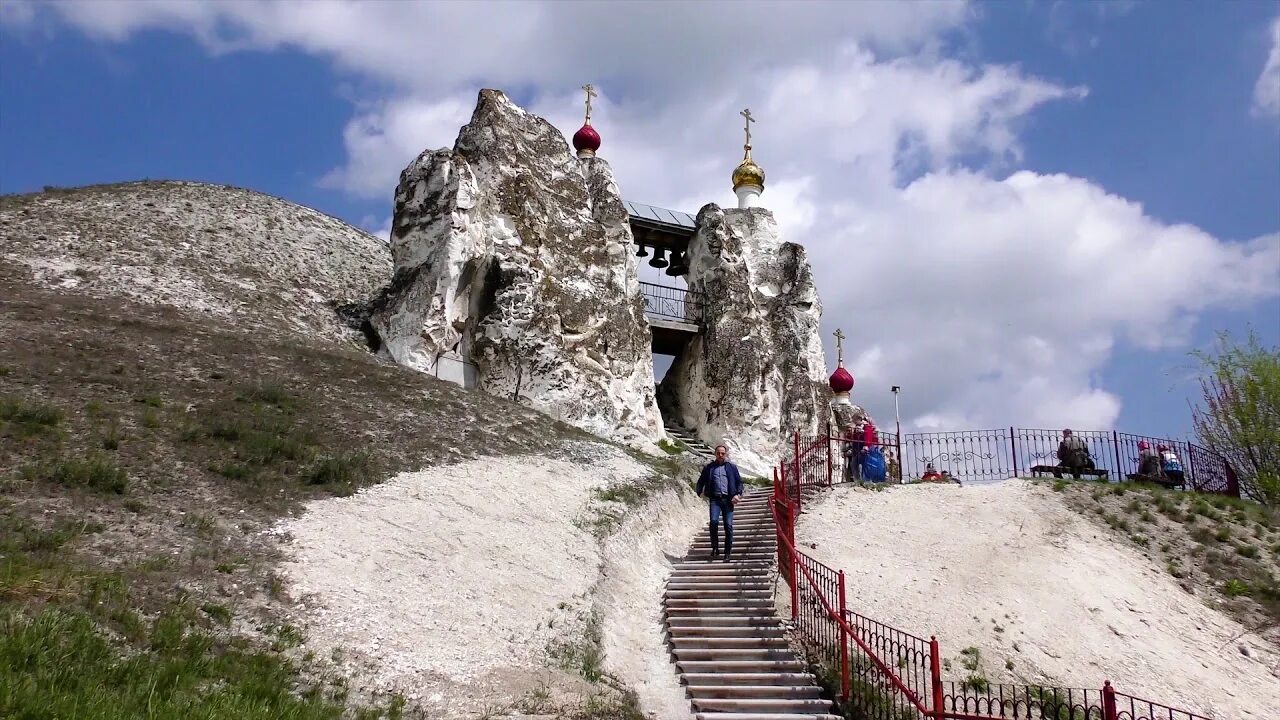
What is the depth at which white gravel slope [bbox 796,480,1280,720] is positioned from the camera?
12156 millimetres

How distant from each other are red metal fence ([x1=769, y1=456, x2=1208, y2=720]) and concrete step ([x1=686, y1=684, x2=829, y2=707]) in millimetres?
284

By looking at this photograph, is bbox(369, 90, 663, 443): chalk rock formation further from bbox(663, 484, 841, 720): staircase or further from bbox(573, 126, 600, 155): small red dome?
bbox(663, 484, 841, 720): staircase

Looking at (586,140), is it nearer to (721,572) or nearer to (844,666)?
(721,572)

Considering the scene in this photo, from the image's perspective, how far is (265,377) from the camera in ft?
52.4

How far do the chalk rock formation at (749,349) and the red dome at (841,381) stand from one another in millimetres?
2770

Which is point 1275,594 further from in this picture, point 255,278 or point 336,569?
point 255,278

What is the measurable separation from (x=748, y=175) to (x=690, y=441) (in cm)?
1062

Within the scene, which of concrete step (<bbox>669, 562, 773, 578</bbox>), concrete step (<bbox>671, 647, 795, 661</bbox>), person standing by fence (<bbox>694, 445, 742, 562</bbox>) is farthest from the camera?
person standing by fence (<bbox>694, 445, 742, 562</bbox>)

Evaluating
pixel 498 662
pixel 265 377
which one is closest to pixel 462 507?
pixel 498 662

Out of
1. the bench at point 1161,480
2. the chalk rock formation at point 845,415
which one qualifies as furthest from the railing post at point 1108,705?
the chalk rock formation at point 845,415

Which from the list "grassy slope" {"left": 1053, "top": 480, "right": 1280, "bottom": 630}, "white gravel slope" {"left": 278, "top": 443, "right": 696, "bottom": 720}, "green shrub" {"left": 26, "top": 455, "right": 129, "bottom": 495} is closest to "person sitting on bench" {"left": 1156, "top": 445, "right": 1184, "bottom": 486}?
"grassy slope" {"left": 1053, "top": 480, "right": 1280, "bottom": 630}

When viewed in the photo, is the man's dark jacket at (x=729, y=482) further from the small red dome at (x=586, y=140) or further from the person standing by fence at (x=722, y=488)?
the small red dome at (x=586, y=140)

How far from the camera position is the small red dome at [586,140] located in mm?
30875

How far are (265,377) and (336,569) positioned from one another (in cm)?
702
